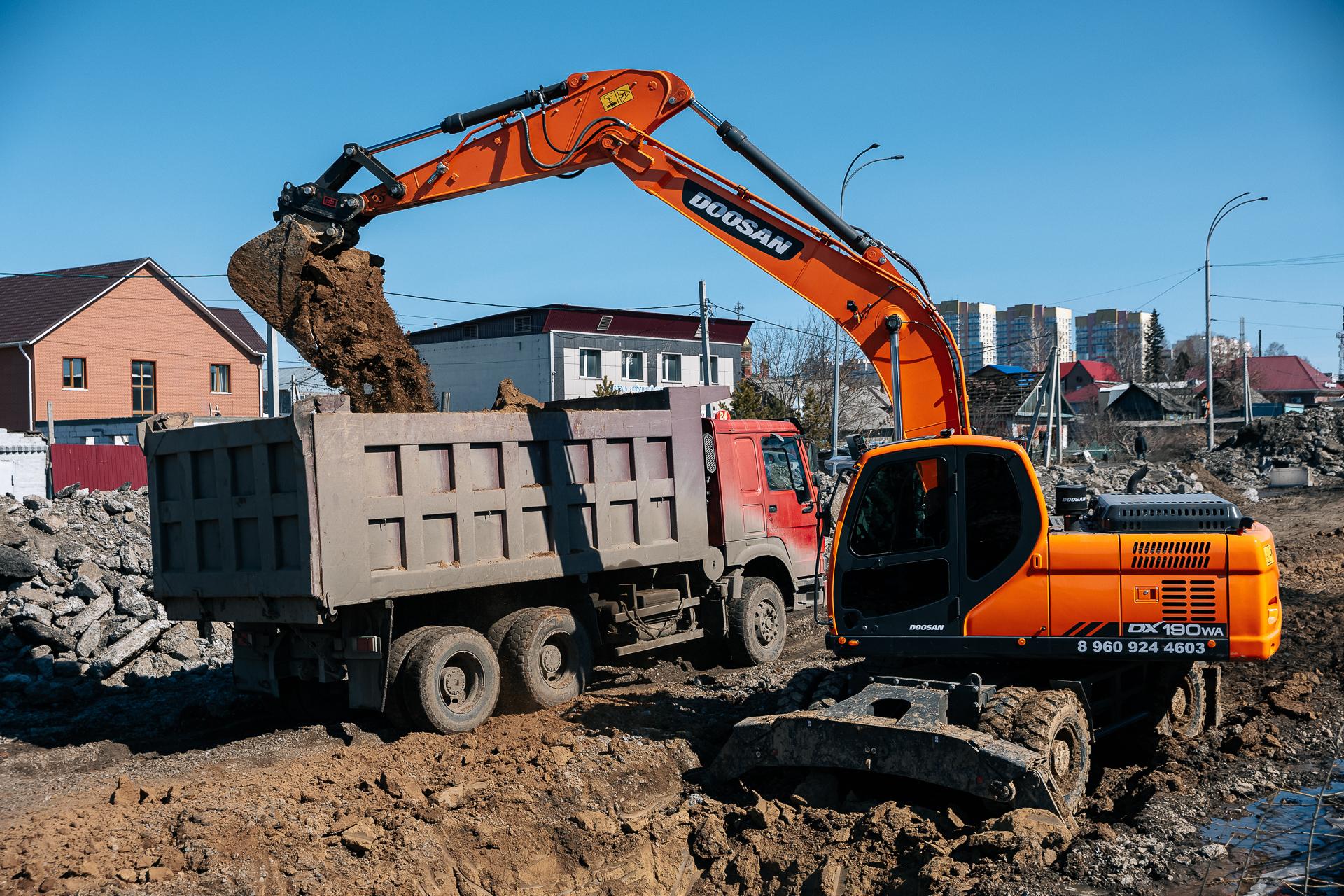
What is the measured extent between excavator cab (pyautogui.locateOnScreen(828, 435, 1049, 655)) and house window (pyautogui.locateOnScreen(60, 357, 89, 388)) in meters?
35.3

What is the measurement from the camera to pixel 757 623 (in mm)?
→ 11383

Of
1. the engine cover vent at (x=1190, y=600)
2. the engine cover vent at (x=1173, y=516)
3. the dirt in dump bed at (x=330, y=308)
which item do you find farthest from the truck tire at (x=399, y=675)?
the engine cover vent at (x=1190, y=600)

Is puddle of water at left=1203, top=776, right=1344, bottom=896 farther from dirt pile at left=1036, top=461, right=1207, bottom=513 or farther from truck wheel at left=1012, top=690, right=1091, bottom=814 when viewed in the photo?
dirt pile at left=1036, top=461, right=1207, bottom=513

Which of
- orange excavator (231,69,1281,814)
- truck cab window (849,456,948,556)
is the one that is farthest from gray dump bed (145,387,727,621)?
truck cab window (849,456,948,556)

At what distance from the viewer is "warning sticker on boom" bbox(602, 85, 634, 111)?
9.78 metres

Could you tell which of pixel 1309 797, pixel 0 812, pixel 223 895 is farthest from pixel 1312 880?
pixel 0 812

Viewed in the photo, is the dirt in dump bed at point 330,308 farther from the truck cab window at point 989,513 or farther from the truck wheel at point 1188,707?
the truck wheel at point 1188,707

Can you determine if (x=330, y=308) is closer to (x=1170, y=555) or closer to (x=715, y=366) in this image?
(x=1170, y=555)

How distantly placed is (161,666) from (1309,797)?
1056 cm

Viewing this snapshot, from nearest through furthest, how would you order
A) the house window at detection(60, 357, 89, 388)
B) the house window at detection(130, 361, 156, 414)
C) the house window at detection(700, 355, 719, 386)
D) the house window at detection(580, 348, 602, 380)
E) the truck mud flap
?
1. the truck mud flap
2. the house window at detection(60, 357, 89, 388)
3. the house window at detection(130, 361, 156, 414)
4. the house window at detection(580, 348, 602, 380)
5. the house window at detection(700, 355, 719, 386)

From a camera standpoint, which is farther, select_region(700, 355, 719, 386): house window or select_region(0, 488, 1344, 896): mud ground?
select_region(700, 355, 719, 386): house window

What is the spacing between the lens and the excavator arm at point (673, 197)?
28.2 ft

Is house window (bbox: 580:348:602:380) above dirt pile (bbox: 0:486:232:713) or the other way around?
above

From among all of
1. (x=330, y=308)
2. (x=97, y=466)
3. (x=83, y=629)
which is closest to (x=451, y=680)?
(x=330, y=308)
